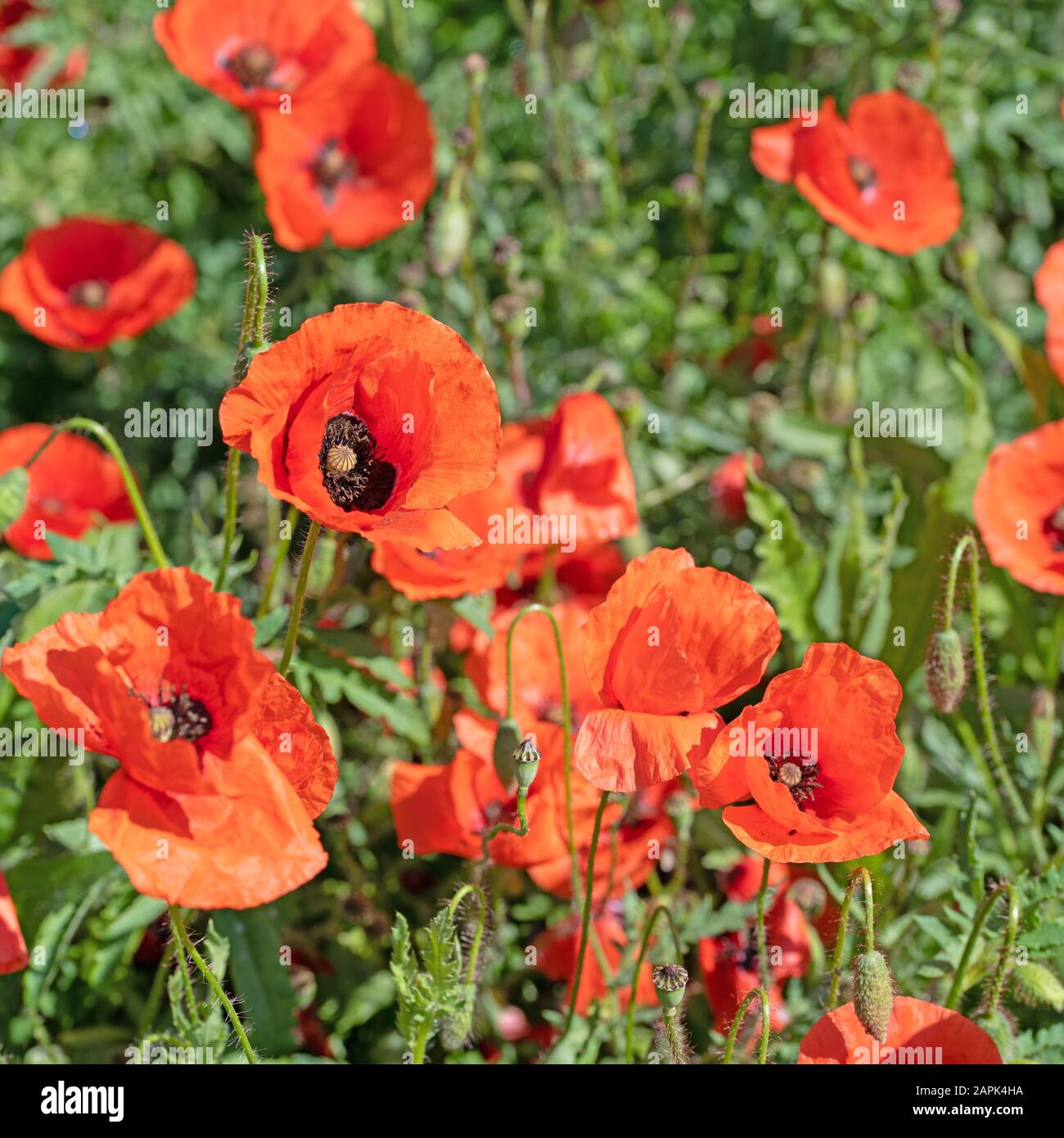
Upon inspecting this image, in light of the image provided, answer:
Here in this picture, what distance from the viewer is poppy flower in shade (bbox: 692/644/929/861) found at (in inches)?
61.2

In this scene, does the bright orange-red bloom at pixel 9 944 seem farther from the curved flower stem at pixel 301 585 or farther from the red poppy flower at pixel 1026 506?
the red poppy flower at pixel 1026 506

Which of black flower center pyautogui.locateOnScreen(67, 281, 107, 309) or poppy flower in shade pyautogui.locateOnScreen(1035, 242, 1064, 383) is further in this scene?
black flower center pyautogui.locateOnScreen(67, 281, 107, 309)

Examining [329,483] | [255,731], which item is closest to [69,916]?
[255,731]

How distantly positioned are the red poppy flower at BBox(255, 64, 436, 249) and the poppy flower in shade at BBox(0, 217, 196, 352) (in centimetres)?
31

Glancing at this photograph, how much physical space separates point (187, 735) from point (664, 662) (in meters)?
0.57

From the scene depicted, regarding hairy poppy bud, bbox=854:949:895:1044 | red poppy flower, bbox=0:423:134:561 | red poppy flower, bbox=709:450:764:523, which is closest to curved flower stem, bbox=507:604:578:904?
hairy poppy bud, bbox=854:949:895:1044

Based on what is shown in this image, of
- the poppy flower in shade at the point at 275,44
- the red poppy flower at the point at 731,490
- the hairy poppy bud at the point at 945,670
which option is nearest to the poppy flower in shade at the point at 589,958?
the hairy poppy bud at the point at 945,670

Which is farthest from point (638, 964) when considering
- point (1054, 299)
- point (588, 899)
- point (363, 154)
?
point (363, 154)

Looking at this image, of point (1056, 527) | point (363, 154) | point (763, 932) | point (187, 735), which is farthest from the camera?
point (363, 154)

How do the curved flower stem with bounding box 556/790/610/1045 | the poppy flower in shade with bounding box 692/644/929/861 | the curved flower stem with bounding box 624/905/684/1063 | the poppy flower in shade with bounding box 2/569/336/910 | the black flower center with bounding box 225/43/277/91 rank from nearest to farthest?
the poppy flower in shade with bounding box 2/569/336/910, the poppy flower in shade with bounding box 692/644/929/861, the curved flower stem with bounding box 556/790/610/1045, the curved flower stem with bounding box 624/905/684/1063, the black flower center with bounding box 225/43/277/91

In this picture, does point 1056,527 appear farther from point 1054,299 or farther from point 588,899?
point 588,899

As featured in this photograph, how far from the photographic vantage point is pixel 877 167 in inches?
111

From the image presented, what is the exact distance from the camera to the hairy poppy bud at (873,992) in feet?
5.18

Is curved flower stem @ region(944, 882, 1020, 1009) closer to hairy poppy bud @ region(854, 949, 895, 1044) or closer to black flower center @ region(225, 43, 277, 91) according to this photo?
hairy poppy bud @ region(854, 949, 895, 1044)
